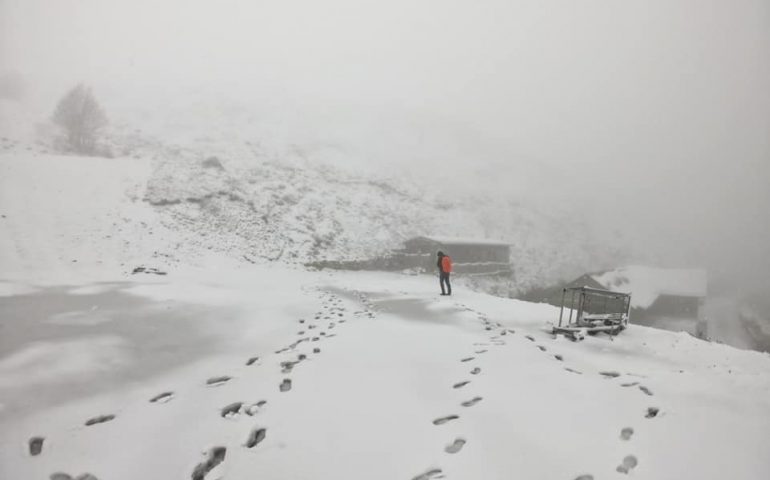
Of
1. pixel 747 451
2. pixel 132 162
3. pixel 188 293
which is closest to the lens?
pixel 747 451

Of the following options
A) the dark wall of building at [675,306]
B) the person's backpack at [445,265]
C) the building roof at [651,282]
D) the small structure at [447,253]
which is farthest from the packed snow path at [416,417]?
the dark wall of building at [675,306]

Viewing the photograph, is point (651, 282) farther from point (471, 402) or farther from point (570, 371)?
point (471, 402)

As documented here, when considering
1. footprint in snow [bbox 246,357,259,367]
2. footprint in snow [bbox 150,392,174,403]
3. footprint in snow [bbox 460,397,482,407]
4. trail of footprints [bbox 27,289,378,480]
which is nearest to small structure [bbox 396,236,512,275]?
trail of footprints [bbox 27,289,378,480]

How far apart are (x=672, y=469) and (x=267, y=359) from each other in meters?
6.31

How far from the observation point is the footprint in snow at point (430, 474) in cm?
363

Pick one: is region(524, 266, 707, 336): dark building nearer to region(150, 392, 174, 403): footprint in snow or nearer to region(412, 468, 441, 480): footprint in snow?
region(412, 468, 441, 480): footprint in snow

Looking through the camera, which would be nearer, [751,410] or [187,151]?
[751,410]

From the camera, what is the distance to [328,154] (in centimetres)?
6047

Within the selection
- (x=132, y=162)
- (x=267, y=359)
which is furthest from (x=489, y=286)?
(x=132, y=162)

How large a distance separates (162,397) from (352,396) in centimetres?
285

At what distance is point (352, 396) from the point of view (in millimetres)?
5496

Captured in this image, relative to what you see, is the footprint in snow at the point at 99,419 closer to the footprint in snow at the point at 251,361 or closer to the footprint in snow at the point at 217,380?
the footprint in snow at the point at 217,380

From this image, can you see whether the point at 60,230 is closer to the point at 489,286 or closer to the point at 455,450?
the point at 455,450

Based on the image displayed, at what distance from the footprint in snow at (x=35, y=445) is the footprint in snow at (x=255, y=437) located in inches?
86.1
